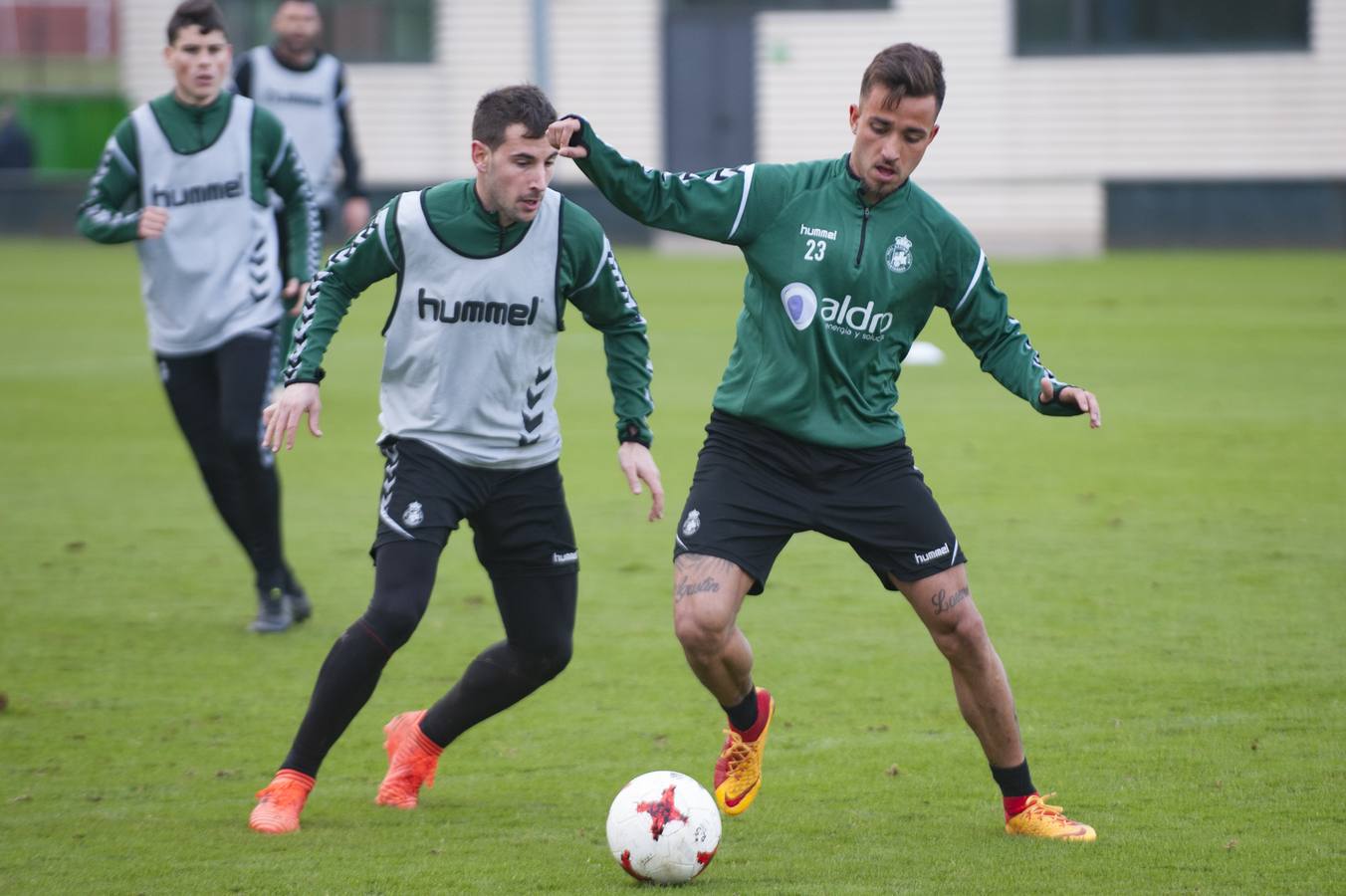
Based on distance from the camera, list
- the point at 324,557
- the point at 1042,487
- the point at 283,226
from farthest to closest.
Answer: the point at 1042,487
the point at 324,557
the point at 283,226

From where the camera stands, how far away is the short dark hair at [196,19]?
7254 mm

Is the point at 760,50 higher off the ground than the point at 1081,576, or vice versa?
the point at 760,50

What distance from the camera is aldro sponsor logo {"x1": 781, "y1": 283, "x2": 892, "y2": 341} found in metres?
5.00

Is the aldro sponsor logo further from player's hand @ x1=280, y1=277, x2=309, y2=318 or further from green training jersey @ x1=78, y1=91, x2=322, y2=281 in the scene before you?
green training jersey @ x1=78, y1=91, x2=322, y2=281

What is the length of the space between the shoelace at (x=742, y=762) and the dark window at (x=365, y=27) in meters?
27.0

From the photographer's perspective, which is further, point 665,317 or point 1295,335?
point 665,317

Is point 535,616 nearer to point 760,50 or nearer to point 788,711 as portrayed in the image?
point 788,711

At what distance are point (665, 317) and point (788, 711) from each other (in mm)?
13322

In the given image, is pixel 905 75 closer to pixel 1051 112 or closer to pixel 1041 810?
pixel 1041 810

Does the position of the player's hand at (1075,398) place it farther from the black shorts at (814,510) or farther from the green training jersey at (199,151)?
the green training jersey at (199,151)

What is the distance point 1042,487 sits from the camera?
1056 centimetres

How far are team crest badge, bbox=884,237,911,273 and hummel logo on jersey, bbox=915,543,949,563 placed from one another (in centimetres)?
80

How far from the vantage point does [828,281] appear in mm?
4988

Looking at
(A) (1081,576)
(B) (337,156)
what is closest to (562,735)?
(A) (1081,576)
